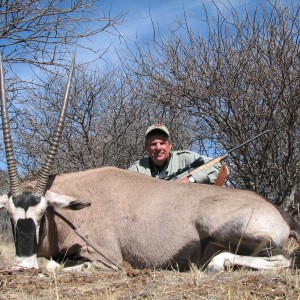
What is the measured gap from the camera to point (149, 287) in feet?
10.2

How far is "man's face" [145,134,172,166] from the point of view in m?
6.25

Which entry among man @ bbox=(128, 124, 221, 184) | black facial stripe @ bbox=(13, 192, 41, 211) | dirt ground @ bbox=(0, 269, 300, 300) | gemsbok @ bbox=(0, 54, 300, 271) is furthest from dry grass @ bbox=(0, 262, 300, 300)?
man @ bbox=(128, 124, 221, 184)

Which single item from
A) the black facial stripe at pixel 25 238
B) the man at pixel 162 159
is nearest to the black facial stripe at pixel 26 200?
the black facial stripe at pixel 25 238

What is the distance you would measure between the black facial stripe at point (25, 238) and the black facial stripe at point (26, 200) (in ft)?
0.48

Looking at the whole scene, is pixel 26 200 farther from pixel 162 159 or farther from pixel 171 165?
pixel 171 165

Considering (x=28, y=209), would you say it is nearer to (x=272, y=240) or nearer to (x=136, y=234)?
(x=136, y=234)

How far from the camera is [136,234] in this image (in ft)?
14.5

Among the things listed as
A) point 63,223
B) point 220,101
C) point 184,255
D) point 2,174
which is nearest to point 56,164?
point 2,174

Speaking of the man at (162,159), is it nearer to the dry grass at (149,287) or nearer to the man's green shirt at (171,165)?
the man's green shirt at (171,165)

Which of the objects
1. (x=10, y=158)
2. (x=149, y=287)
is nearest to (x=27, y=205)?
(x=10, y=158)

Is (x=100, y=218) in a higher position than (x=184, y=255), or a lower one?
higher

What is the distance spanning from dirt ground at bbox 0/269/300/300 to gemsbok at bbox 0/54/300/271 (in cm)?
59

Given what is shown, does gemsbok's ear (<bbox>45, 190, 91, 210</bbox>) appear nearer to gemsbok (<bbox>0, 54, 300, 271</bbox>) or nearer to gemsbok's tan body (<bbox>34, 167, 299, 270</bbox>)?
gemsbok (<bbox>0, 54, 300, 271</bbox>)

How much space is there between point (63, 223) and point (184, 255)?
3.61 ft
